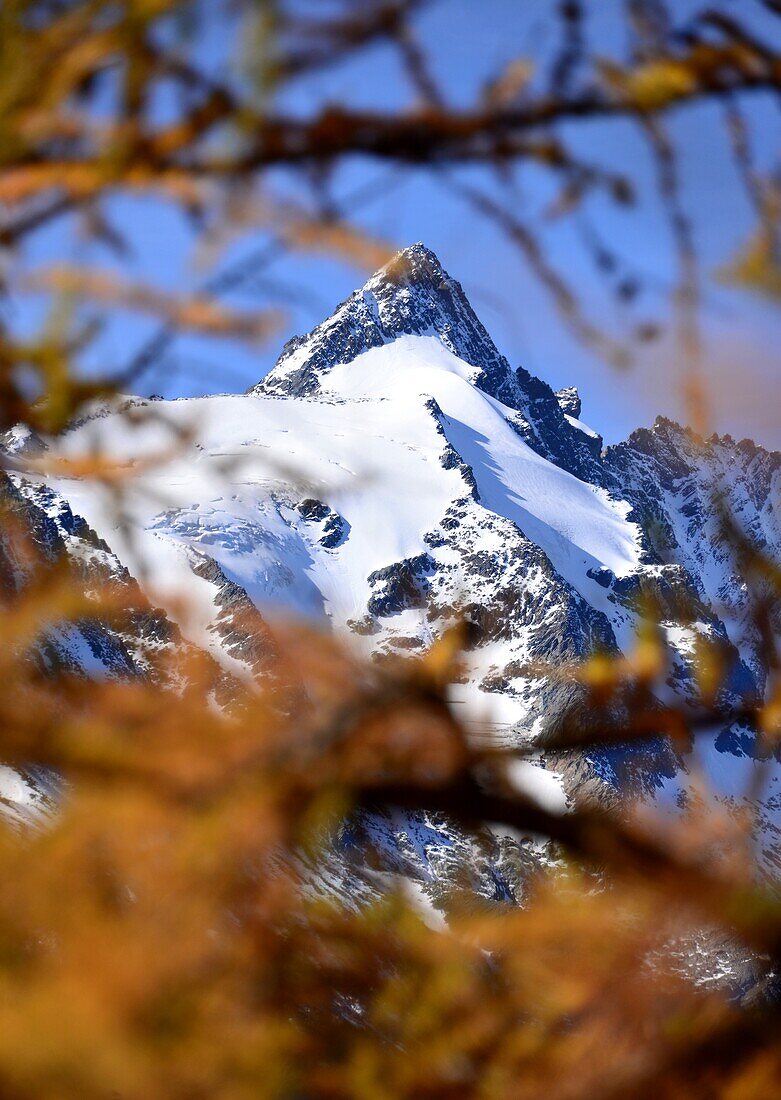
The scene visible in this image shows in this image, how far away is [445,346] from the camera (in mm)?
170250

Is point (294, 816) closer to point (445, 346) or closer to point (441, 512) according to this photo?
point (441, 512)

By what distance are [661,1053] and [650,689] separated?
451mm

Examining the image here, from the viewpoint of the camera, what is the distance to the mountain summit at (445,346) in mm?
163750

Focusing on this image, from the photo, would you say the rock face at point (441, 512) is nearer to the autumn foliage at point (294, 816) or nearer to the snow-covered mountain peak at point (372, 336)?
the snow-covered mountain peak at point (372, 336)

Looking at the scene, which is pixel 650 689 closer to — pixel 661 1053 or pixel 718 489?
pixel 718 489

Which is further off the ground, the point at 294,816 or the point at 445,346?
the point at 445,346

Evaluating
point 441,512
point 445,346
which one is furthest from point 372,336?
point 441,512

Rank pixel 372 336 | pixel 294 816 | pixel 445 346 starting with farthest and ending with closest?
pixel 445 346
pixel 372 336
pixel 294 816

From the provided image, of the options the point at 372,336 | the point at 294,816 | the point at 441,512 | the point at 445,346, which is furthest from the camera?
the point at 445,346

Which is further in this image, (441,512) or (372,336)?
(372,336)

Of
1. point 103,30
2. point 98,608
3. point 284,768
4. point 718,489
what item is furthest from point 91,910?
point 103,30

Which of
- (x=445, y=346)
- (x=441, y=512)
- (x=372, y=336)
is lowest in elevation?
(x=441, y=512)

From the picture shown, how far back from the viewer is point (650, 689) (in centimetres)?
120

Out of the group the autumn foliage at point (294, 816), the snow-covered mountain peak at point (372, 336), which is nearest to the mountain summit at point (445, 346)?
the snow-covered mountain peak at point (372, 336)
